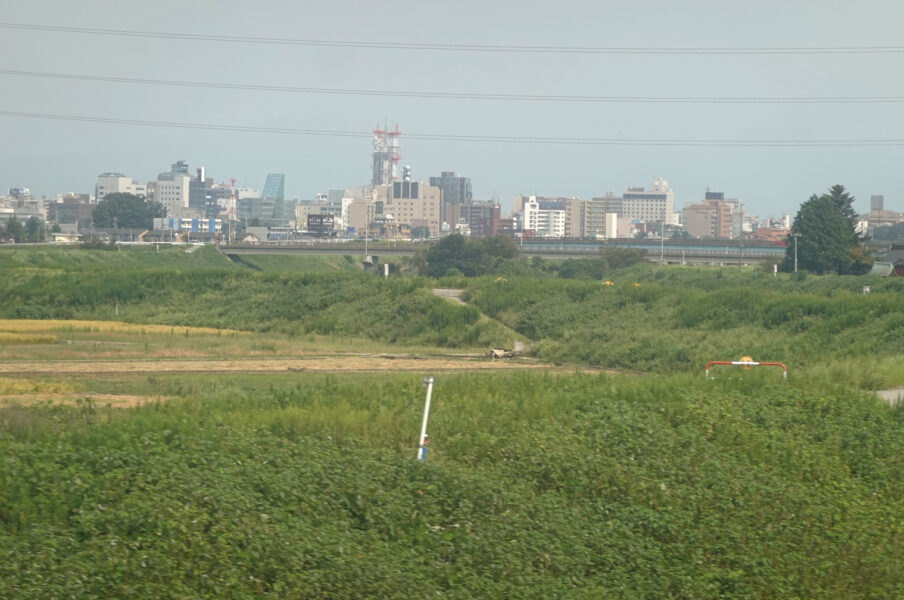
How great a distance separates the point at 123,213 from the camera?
166m

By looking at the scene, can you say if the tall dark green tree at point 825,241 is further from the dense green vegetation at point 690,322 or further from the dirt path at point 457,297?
the dirt path at point 457,297

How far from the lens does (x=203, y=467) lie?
1197 centimetres

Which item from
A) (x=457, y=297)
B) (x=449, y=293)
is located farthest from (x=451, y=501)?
(x=449, y=293)

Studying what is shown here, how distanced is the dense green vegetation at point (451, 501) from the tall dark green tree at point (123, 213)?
15563 centimetres

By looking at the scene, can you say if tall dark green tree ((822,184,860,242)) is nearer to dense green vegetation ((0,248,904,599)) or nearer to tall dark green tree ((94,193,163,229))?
dense green vegetation ((0,248,904,599))

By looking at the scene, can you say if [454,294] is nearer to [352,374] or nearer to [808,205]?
[352,374]

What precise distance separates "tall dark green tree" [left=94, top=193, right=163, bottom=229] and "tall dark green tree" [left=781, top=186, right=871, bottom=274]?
369 ft

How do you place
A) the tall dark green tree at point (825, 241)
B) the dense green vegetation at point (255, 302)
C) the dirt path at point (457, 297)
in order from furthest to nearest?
the tall dark green tree at point (825, 241)
the dense green vegetation at point (255, 302)
the dirt path at point (457, 297)

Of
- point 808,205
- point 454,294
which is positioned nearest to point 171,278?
point 454,294

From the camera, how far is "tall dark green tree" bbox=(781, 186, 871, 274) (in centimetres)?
8344

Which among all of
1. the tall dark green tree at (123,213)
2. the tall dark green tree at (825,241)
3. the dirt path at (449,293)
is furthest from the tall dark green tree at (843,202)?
the tall dark green tree at (123,213)

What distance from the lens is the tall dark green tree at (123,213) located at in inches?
6481

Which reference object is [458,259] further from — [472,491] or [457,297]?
[472,491]

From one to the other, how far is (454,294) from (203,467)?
51.0m
